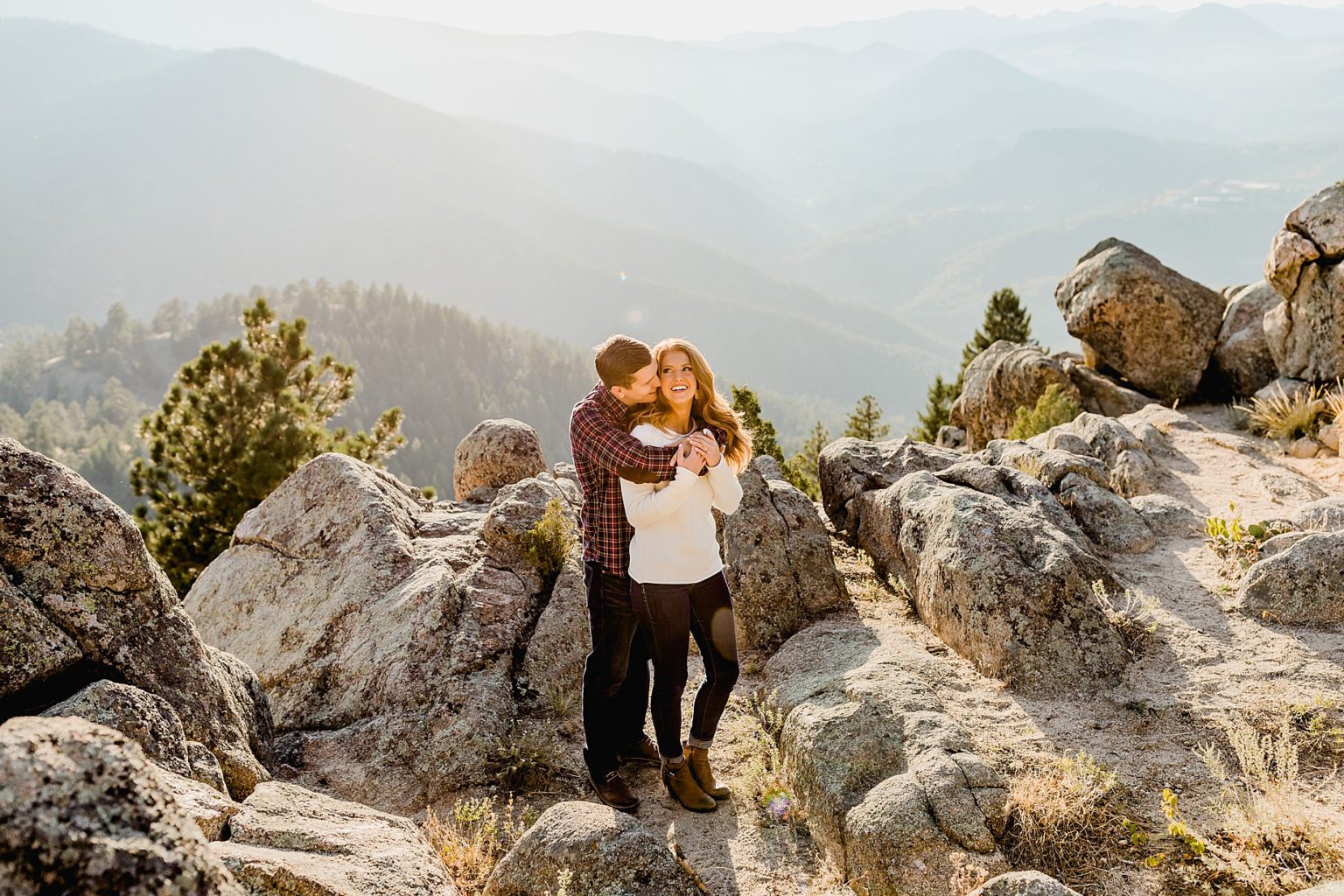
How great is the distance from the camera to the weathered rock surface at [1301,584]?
25.1ft

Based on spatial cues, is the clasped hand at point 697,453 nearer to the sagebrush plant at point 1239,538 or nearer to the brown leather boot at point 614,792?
the brown leather boot at point 614,792

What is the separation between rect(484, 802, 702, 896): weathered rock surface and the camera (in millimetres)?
4578

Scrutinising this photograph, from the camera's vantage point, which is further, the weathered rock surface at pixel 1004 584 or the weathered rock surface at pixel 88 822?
the weathered rock surface at pixel 1004 584

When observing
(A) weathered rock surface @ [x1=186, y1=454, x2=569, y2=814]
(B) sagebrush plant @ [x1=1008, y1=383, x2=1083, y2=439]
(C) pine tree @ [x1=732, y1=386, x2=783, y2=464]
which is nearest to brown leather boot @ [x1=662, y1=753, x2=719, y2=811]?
(A) weathered rock surface @ [x1=186, y1=454, x2=569, y2=814]

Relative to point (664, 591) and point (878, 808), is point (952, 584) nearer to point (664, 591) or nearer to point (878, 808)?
point (878, 808)

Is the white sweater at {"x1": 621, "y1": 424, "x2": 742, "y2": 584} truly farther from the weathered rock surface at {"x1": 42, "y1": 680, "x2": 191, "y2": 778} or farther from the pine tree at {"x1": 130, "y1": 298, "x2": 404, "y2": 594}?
the pine tree at {"x1": 130, "y1": 298, "x2": 404, "y2": 594}

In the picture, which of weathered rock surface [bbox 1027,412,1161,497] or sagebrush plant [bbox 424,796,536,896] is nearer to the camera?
sagebrush plant [bbox 424,796,536,896]

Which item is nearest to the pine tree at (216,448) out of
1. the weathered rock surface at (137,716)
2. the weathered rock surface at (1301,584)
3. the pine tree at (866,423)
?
the weathered rock surface at (137,716)

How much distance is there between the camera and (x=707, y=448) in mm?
5199

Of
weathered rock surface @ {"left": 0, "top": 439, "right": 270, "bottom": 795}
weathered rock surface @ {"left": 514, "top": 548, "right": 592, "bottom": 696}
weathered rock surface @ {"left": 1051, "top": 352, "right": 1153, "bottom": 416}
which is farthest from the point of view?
weathered rock surface @ {"left": 1051, "top": 352, "right": 1153, "bottom": 416}

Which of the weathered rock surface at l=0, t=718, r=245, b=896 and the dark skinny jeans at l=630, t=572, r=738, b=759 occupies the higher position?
the weathered rock surface at l=0, t=718, r=245, b=896

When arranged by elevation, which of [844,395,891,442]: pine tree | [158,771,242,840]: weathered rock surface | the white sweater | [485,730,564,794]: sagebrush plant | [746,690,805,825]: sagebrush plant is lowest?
[844,395,891,442]: pine tree

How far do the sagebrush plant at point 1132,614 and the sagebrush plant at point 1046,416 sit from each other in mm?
11247

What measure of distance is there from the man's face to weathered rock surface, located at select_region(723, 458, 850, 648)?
9.90 feet
